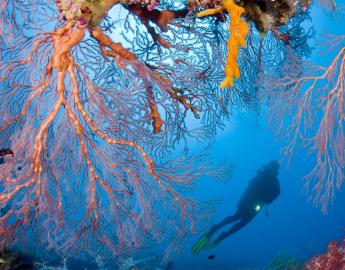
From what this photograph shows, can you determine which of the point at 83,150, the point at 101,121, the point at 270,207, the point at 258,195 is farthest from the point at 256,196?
the point at 270,207

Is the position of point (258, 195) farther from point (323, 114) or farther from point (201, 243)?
point (323, 114)

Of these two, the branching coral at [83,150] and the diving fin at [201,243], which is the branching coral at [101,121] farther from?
the diving fin at [201,243]

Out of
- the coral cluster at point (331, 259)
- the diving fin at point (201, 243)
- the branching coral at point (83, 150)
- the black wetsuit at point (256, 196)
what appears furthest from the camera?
the black wetsuit at point (256, 196)

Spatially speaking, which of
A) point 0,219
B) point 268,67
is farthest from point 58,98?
point 268,67

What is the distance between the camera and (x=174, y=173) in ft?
14.7

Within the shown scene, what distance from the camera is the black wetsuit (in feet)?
43.8

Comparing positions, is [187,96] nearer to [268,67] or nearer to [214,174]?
[214,174]

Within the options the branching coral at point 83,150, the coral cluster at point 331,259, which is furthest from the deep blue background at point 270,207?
the branching coral at point 83,150

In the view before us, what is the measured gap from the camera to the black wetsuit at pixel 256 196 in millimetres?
13352

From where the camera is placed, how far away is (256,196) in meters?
13.6

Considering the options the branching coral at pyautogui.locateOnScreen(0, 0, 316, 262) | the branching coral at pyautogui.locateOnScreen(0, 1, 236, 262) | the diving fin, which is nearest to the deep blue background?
the diving fin

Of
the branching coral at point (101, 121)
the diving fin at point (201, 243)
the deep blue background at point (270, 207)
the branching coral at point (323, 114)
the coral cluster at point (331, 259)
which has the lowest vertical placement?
the deep blue background at point (270, 207)

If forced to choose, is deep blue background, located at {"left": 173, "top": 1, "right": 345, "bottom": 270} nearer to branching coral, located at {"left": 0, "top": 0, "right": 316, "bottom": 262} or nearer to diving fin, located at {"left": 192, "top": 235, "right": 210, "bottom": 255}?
diving fin, located at {"left": 192, "top": 235, "right": 210, "bottom": 255}

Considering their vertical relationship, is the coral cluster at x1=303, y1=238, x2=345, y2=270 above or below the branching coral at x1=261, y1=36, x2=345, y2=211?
below
